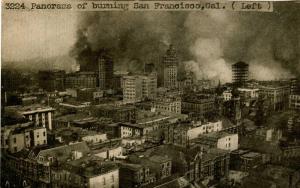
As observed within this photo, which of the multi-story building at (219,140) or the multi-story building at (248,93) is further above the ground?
the multi-story building at (248,93)

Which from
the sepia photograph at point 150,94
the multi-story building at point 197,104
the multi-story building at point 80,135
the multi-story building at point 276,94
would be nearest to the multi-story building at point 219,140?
the sepia photograph at point 150,94

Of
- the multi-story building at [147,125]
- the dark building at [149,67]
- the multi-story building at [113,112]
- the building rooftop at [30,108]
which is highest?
the dark building at [149,67]

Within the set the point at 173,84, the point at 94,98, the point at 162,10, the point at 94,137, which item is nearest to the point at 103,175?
the point at 94,137

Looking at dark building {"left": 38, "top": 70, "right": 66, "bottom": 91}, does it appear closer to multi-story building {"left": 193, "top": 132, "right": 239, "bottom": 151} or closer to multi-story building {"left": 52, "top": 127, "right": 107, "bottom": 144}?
multi-story building {"left": 52, "top": 127, "right": 107, "bottom": 144}

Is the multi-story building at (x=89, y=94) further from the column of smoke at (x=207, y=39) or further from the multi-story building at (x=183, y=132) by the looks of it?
the multi-story building at (x=183, y=132)

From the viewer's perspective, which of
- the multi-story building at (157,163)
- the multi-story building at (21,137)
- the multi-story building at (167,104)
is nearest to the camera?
the multi-story building at (21,137)

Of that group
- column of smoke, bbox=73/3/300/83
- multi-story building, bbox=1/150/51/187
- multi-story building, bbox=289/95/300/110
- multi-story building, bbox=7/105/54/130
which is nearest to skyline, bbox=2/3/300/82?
column of smoke, bbox=73/3/300/83

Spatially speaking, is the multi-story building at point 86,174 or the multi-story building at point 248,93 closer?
the multi-story building at point 86,174
